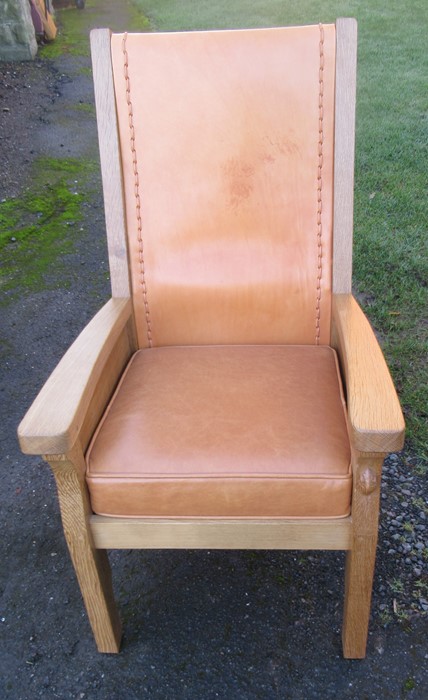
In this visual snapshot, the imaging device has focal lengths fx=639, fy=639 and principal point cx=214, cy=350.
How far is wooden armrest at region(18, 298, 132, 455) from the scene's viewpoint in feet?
3.82

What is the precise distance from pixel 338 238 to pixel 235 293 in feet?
1.00

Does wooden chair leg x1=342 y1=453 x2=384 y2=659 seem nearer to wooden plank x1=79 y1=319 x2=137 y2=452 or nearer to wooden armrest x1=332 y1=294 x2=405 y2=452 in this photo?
wooden armrest x1=332 y1=294 x2=405 y2=452

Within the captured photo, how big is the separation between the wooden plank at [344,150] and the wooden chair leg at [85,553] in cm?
84

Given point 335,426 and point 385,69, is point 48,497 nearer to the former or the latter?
point 335,426

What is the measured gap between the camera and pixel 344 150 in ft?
5.31

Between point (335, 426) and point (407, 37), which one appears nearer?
point (335, 426)

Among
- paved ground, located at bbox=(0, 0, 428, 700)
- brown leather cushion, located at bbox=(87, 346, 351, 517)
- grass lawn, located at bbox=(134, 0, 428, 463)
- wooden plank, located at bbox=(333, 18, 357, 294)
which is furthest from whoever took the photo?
grass lawn, located at bbox=(134, 0, 428, 463)

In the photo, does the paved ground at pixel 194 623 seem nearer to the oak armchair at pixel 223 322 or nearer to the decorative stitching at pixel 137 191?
the oak armchair at pixel 223 322

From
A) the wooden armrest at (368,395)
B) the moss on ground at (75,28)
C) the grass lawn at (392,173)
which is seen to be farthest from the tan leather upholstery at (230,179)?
the moss on ground at (75,28)

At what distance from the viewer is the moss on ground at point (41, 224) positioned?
344 cm

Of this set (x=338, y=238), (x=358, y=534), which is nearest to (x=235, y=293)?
(x=338, y=238)

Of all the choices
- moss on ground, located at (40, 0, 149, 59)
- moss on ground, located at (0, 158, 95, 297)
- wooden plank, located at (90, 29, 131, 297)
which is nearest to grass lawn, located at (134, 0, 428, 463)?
moss on ground, located at (40, 0, 149, 59)

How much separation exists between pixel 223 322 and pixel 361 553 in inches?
27.5

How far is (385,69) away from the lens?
254 inches
